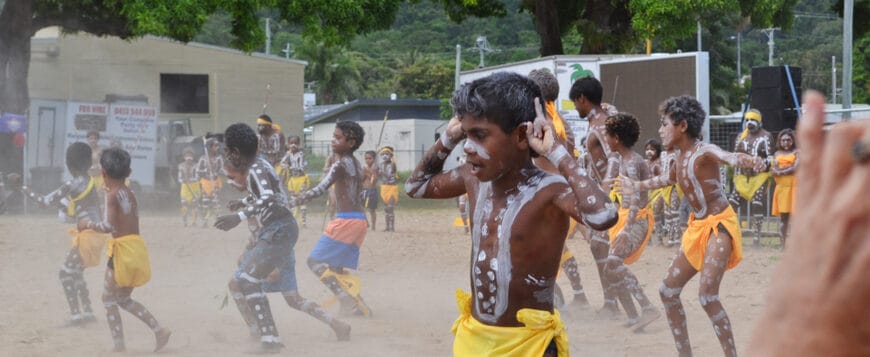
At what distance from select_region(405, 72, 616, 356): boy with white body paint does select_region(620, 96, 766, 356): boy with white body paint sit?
113 inches

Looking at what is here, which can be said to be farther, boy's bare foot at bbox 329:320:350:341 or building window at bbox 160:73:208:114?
building window at bbox 160:73:208:114

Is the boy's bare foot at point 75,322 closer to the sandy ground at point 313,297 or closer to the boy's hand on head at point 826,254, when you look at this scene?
the sandy ground at point 313,297

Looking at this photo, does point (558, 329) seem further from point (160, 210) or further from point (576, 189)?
point (160, 210)

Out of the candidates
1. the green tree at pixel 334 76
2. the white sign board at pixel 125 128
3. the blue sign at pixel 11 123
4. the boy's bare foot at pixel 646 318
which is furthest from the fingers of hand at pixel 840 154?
the green tree at pixel 334 76

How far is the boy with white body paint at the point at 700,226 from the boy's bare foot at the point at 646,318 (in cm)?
175

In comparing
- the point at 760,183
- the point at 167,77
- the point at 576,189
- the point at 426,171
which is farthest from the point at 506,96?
the point at 167,77

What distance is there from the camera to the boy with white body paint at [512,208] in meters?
4.10

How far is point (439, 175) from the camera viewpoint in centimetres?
478

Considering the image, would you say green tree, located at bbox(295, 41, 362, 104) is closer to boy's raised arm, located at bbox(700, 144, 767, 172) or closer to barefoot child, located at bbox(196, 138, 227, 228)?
barefoot child, located at bbox(196, 138, 227, 228)

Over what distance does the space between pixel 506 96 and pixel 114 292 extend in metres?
4.87

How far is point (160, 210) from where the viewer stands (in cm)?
2411

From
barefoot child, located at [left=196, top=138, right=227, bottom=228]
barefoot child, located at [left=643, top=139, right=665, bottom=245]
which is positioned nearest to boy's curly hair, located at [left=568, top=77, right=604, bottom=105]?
barefoot child, located at [left=643, top=139, right=665, bottom=245]

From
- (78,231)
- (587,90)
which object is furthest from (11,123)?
(587,90)

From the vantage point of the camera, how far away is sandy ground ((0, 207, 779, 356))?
27.5 feet
